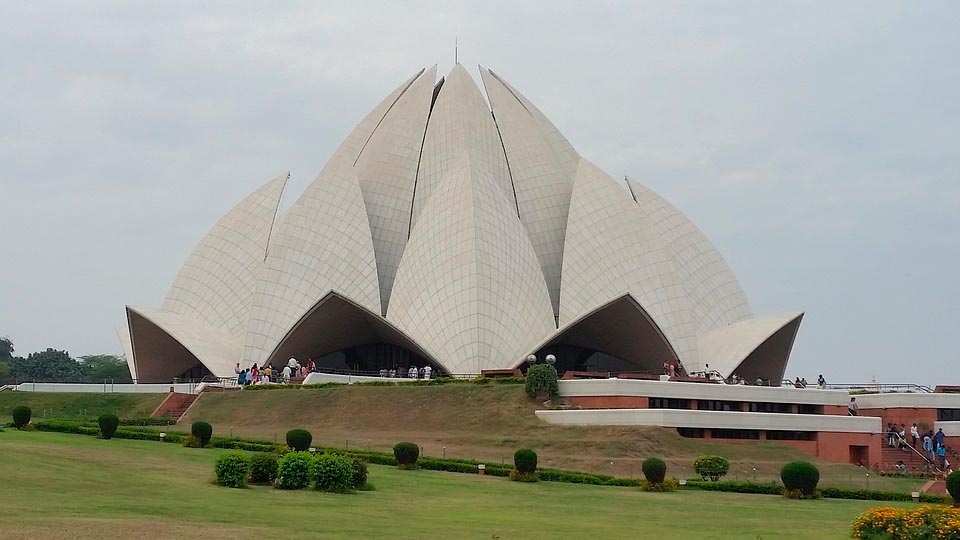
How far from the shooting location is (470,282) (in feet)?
124

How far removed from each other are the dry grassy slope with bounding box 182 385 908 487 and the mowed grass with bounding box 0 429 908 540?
148 inches

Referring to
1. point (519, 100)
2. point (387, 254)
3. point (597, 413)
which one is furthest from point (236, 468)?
point (519, 100)

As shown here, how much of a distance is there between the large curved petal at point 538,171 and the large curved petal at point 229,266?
1053cm

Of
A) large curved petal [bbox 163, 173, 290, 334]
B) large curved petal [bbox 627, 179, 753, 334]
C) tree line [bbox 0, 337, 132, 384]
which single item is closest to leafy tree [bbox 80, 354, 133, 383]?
tree line [bbox 0, 337, 132, 384]

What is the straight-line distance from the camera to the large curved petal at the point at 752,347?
129 feet

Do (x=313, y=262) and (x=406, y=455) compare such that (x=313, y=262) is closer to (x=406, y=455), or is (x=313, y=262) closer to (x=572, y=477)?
(x=406, y=455)

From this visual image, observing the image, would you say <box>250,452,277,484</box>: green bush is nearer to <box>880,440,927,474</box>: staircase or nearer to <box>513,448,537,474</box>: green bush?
<box>513,448,537,474</box>: green bush

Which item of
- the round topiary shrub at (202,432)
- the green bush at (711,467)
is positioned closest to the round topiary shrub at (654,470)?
the green bush at (711,467)

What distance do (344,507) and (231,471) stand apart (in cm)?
235

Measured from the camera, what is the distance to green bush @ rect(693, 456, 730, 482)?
22219mm

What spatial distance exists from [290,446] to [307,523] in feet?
31.4

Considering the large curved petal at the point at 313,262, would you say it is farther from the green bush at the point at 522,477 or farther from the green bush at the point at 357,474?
the green bush at the point at 357,474

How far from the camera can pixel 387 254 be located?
1718 inches

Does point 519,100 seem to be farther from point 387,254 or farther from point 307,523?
point 307,523
